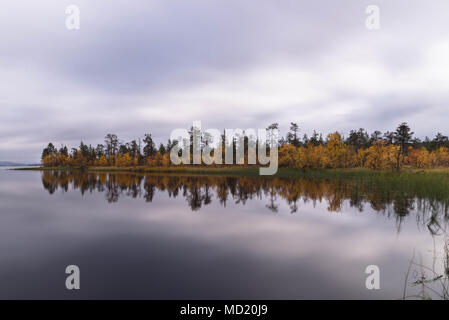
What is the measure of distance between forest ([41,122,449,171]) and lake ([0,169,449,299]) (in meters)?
53.6

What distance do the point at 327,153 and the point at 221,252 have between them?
66.1 meters

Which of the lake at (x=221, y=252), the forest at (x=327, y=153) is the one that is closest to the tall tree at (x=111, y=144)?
the forest at (x=327, y=153)

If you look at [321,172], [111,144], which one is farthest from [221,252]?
[111,144]

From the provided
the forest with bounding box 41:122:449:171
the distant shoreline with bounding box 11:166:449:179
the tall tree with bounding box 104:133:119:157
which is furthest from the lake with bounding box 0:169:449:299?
the tall tree with bounding box 104:133:119:157

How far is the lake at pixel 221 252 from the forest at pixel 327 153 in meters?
53.6

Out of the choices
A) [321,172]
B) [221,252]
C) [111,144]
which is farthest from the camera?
[111,144]

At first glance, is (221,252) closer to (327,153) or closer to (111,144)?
(327,153)

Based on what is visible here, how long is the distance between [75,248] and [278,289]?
906 cm

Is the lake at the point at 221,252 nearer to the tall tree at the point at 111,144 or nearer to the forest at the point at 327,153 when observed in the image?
the forest at the point at 327,153

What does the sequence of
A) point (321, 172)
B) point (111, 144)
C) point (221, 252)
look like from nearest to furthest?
1. point (221, 252)
2. point (321, 172)
3. point (111, 144)

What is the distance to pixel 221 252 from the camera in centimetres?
912

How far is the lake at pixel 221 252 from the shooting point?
6215 mm

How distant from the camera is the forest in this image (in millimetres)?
A: 65438
